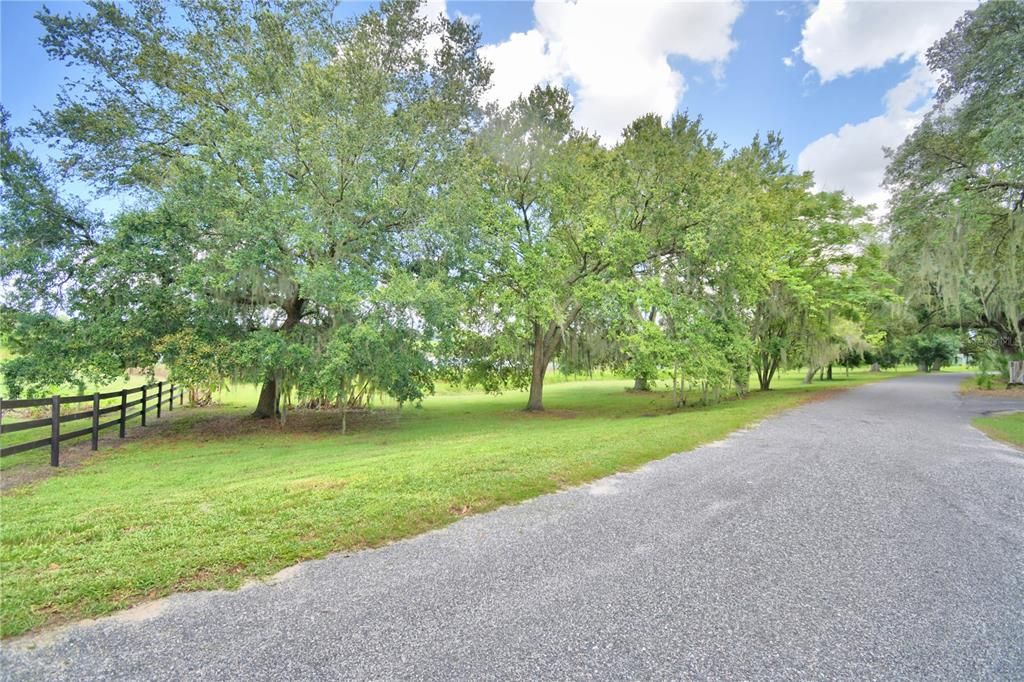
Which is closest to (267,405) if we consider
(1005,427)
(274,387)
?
(274,387)

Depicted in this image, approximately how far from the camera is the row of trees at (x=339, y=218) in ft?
31.7

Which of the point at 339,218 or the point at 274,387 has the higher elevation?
the point at 339,218

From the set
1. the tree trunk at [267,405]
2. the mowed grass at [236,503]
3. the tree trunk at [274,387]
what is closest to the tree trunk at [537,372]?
the mowed grass at [236,503]

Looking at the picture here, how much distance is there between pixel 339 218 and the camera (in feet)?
33.9

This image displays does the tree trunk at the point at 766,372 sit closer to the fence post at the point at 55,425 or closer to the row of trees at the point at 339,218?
the row of trees at the point at 339,218

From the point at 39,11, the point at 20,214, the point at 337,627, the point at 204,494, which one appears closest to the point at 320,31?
the point at 39,11

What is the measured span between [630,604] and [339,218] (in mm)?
9873

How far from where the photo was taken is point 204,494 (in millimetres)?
5066

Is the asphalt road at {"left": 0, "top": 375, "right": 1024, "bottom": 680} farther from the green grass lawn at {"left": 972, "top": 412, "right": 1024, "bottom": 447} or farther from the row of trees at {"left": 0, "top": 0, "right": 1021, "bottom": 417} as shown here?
the row of trees at {"left": 0, "top": 0, "right": 1021, "bottom": 417}

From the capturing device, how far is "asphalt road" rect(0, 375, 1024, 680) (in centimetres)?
229

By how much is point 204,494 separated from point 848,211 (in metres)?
23.5

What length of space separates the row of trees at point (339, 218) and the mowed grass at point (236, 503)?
8.90 feet

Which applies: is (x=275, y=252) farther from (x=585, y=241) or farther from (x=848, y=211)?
(x=848, y=211)

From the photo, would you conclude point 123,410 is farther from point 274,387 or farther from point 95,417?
point 274,387
